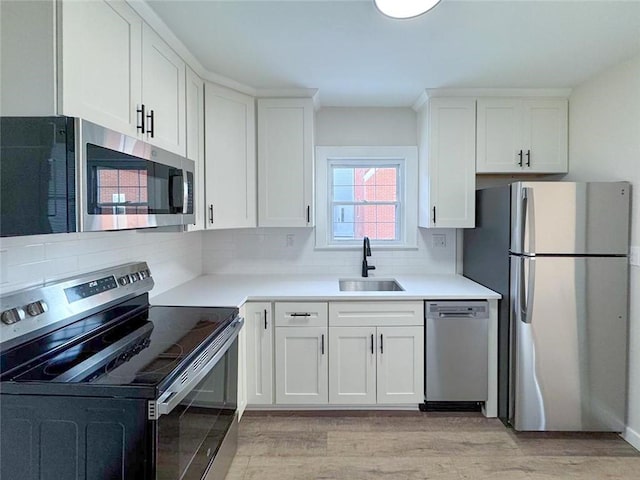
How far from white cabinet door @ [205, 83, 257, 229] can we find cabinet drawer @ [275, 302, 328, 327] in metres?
0.72

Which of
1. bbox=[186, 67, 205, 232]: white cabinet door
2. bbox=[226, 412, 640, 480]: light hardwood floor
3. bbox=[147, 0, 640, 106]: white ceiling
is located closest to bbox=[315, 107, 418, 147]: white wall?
bbox=[147, 0, 640, 106]: white ceiling

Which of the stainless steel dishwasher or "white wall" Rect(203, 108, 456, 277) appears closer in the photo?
the stainless steel dishwasher

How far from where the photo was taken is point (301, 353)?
2.64 m

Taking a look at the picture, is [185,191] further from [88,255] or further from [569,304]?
[569,304]

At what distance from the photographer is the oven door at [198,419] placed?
1236 mm

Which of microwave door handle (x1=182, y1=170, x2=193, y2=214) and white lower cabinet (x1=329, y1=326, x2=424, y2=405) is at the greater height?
microwave door handle (x1=182, y1=170, x2=193, y2=214)

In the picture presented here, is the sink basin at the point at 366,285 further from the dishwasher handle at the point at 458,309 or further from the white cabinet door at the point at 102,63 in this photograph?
the white cabinet door at the point at 102,63

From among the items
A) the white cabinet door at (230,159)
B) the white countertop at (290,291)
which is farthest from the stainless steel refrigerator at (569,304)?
the white cabinet door at (230,159)

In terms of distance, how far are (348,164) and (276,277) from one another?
1165mm

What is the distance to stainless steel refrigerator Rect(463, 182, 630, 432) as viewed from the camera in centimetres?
235

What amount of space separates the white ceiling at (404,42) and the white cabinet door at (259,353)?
1577mm

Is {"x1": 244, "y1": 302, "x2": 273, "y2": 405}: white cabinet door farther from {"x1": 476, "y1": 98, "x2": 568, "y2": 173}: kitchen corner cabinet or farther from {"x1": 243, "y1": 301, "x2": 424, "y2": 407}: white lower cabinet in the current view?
{"x1": 476, "y1": 98, "x2": 568, "y2": 173}: kitchen corner cabinet

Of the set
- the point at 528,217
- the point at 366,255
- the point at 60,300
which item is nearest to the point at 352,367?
the point at 366,255

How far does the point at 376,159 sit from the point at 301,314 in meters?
1.54
